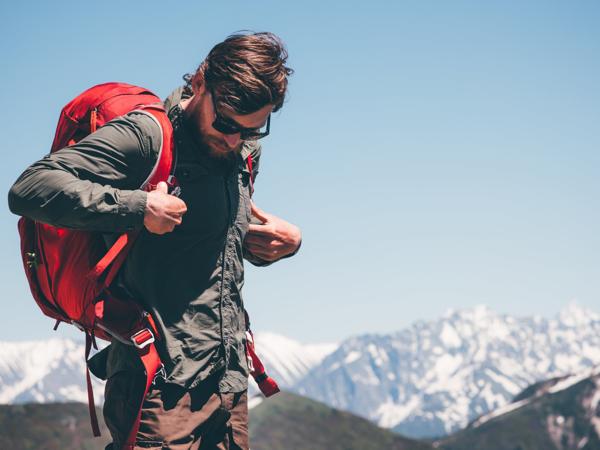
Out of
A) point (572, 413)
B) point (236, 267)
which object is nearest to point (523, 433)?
point (572, 413)

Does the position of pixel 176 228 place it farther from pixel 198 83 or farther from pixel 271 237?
pixel 271 237

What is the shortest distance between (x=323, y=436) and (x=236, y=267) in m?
104

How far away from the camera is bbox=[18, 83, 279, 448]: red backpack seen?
15.6 ft

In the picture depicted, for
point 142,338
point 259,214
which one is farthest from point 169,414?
point 259,214

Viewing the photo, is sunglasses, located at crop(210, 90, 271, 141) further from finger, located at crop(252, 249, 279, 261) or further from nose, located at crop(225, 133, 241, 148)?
finger, located at crop(252, 249, 279, 261)

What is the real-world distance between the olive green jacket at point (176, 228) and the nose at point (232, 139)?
0.18m

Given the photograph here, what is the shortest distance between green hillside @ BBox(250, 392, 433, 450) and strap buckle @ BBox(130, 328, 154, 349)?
9582 cm

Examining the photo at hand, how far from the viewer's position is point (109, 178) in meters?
4.81

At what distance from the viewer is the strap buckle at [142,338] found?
4.87m

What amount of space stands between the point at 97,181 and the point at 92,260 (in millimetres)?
423

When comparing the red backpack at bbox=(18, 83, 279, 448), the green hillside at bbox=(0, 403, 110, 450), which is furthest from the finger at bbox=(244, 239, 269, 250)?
the green hillside at bbox=(0, 403, 110, 450)

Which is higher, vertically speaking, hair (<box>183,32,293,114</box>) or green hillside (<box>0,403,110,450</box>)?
hair (<box>183,32,293,114</box>)

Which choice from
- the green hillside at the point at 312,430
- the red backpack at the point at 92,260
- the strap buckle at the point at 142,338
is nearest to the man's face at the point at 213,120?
the red backpack at the point at 92,260

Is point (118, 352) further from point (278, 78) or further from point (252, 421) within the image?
point (252, 421)
